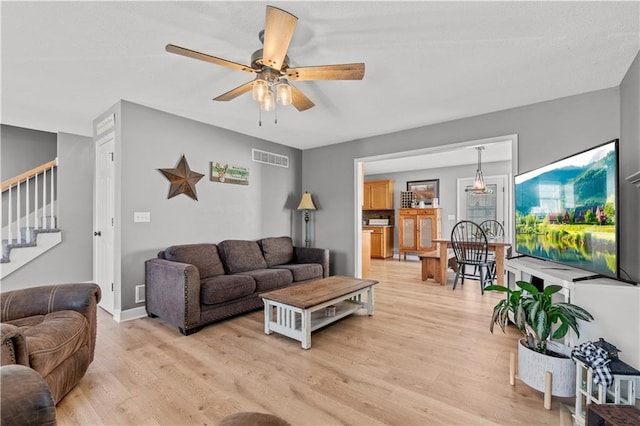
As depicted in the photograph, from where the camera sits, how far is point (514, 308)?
1893mm

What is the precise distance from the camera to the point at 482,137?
3568mm

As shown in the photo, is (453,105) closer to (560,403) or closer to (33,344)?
(560,403)

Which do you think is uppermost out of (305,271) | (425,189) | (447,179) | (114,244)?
(447,179)

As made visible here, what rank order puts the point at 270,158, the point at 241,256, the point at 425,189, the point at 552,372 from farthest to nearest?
the point at 425,189 < the point at 270,158 < the point at 241,256 < the point at 552,372

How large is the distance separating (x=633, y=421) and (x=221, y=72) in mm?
3240

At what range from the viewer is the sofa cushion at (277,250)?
4328 mm

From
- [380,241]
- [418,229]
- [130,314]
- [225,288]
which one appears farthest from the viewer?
[380,241]

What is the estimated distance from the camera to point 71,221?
14.4 feet

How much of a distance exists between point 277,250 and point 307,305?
2.09 m

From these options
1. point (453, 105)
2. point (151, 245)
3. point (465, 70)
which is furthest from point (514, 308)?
point (151, 245)

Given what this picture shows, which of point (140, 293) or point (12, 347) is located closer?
point (12, 347)

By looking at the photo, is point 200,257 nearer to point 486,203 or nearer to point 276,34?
point 276,34

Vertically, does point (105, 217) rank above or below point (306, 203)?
below

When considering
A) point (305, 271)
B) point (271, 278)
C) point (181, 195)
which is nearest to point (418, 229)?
point (305, 271)
